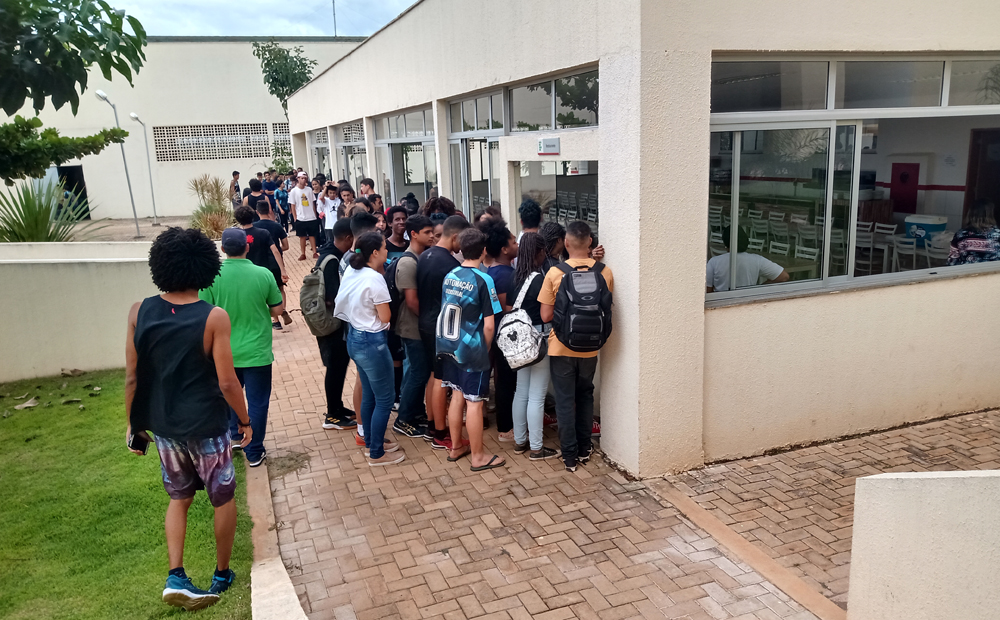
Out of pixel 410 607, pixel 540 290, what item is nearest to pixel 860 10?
pixel 540 290

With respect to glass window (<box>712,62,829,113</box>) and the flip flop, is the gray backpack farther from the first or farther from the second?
glass window (<box>712,62,829,113</box>)

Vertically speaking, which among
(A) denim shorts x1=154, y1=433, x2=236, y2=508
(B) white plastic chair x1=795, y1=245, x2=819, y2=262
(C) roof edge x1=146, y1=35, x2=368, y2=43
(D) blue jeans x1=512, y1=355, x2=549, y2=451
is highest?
(C) roof edge x1=146, y1=35, x2=368, y2=43

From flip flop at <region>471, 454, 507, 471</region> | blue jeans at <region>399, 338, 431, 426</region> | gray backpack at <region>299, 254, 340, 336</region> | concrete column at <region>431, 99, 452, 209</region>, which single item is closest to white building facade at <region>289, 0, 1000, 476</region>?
flip flop at <region>471, 454, 507, 471</region>

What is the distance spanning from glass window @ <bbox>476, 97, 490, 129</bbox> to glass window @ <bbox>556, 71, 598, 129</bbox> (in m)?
1.94

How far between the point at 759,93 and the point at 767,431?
254cm

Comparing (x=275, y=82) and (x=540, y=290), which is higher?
(x=275, y=82)

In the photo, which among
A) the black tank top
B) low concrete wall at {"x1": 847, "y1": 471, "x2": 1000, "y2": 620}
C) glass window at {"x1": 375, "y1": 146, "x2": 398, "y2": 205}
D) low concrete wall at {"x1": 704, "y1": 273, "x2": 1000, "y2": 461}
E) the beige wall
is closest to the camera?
low concrete wall at {"x1": 847, "y1": 471, "x2": 1000, "y2": 620}

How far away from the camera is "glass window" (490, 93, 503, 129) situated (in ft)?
25.3

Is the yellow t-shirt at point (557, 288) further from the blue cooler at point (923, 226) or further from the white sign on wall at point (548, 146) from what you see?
the blue cooler at point (923, 226)

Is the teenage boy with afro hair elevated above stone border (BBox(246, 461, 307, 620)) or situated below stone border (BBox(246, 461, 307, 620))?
above

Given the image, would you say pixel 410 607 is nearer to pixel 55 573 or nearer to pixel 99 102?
pixel 55 573

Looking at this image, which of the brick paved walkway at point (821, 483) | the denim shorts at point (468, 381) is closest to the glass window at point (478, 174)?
the denim shorts at point (468, 381)

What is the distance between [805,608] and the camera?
3793mm

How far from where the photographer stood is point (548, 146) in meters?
6.27
